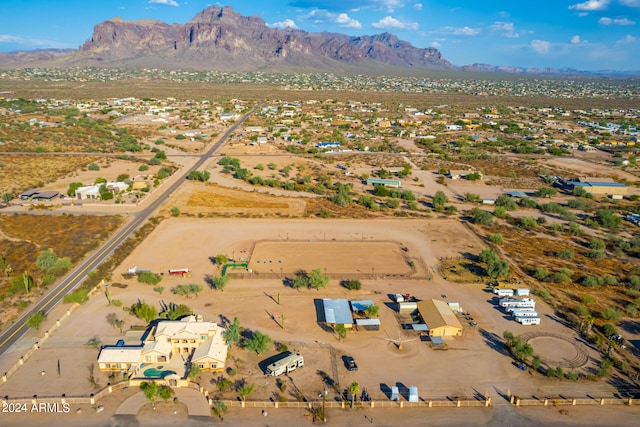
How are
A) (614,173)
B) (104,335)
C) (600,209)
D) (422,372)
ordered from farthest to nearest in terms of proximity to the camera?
(614,173) → (600,209) → (104,335) → (422,372)

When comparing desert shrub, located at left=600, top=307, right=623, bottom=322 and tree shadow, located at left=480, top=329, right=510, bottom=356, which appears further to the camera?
desert shrub, located at left=600, top=307, right=623, bottom=322

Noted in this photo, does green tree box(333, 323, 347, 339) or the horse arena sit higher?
the horse arena

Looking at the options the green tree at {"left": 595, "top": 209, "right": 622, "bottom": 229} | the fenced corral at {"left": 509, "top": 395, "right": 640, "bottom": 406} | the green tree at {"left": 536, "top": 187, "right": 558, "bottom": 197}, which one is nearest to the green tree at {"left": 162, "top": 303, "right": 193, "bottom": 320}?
the fenced corral at {"left": 509, "top": 395, "right": 640, "bottom": 406}

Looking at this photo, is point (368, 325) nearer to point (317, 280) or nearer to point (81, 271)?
point (317, 280)

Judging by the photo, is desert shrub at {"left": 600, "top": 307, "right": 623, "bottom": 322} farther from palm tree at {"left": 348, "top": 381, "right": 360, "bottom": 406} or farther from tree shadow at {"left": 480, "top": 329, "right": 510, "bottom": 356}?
palm tree at {"left": 348, "top": 381, "right": 360, "bottom": 406}

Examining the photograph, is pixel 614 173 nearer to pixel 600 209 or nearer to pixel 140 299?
pixel 600 209

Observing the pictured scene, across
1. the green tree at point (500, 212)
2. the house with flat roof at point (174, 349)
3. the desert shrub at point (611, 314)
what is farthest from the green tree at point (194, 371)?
the green tree at point (500, 212)

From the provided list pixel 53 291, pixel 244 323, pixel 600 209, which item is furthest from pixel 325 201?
pixel 600 209
